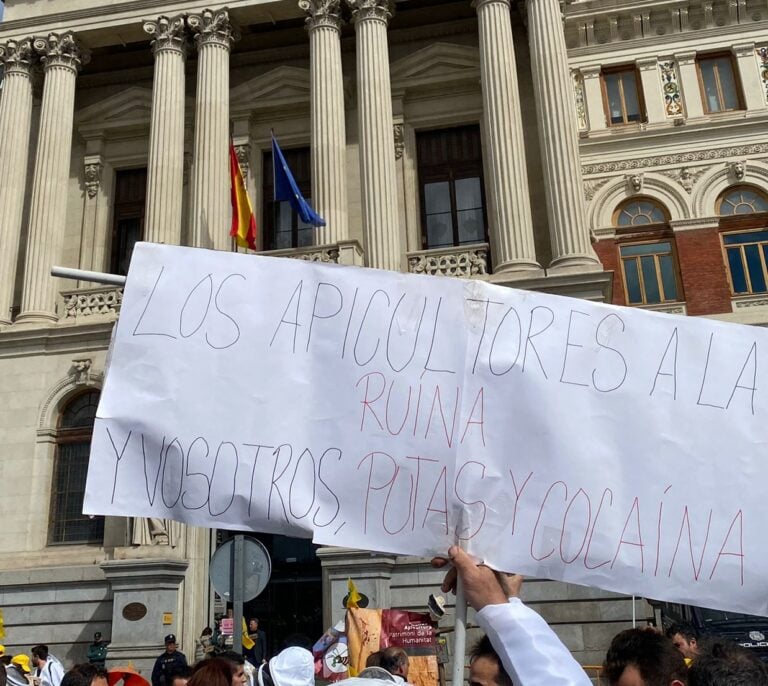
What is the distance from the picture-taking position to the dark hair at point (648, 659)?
2.99 m

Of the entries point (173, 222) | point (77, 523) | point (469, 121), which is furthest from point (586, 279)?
point (77, 523)

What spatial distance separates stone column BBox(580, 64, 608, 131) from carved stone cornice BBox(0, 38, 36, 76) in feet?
53.5

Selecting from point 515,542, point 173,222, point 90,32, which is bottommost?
point 515,542

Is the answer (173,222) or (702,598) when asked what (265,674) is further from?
(173,222)

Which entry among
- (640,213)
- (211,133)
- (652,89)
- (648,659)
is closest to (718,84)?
(652,89)

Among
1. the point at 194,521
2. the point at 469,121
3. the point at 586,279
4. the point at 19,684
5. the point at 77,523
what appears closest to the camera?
the point at 194,521

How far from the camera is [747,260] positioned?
24.0 meters

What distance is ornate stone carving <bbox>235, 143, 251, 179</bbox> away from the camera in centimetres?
2431

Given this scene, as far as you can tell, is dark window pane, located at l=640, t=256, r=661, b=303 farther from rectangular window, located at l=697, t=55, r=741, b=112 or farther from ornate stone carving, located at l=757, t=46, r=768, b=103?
ornate stone carving, located at l=757, t=46, r=768, b=103

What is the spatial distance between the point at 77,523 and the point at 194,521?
18.3 meters

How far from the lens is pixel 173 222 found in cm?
2173

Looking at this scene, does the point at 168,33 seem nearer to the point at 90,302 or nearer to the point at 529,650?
the point at 90,302

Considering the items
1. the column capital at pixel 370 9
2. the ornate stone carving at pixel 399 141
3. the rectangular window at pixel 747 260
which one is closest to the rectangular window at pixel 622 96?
the rectangular window at pixel 747 260

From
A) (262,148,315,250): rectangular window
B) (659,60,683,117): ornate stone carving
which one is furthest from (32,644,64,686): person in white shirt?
→ (659,60,683,117): ornate stone carving
